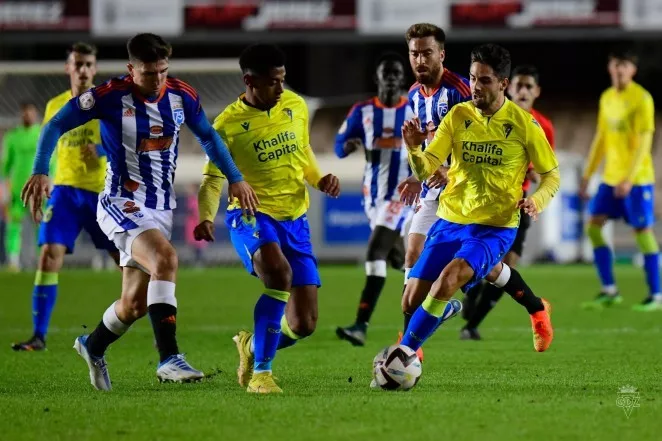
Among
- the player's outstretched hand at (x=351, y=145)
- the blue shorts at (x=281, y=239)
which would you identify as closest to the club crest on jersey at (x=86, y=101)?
the blue shorts at (x=281, y=239)

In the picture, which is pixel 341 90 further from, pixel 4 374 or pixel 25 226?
pixel 4 374

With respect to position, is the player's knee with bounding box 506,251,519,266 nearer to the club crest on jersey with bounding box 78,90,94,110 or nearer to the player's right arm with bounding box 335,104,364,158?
the player's right arm with bounding box 335,104,364,158

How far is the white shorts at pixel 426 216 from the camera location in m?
7.91

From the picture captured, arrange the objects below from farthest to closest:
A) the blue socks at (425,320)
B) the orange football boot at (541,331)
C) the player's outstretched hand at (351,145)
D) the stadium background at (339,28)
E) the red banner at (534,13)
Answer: the stadium background at (339,28) < the red banner at (534,13) < the player's outstretched hand at (351,145) < the orange football boot at (541,331) < the blue socks at (425,320)

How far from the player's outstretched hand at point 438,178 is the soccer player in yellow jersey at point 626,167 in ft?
18.6

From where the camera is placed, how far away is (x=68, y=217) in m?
9.17

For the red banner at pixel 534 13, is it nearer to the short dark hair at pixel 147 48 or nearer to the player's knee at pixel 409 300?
the player's knee at pixel 409 300

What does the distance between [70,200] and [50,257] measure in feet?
1.44

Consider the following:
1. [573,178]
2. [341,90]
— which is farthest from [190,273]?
[341,90]

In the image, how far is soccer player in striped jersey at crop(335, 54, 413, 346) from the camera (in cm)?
995

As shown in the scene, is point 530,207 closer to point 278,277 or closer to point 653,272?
point 278,277

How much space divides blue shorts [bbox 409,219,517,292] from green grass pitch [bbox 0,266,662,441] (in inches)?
23.8


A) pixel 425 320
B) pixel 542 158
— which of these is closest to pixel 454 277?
pixel 425 320

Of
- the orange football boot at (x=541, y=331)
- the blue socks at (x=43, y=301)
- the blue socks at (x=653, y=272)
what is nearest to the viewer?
the orange football boot at (x=541, y=331)
